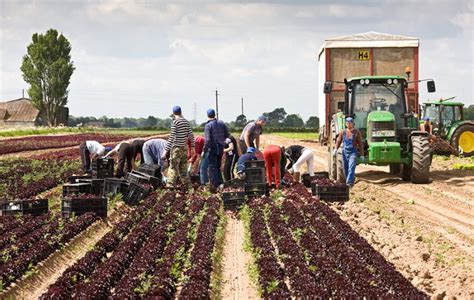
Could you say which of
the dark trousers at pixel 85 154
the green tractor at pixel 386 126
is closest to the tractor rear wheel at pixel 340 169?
the green tractor at pixel 386 126

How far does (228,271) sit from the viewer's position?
8938mm

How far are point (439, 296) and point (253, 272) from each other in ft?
6.99

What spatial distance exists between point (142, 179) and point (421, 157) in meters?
5.60

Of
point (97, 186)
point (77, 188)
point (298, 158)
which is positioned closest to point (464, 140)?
point (298, 158)

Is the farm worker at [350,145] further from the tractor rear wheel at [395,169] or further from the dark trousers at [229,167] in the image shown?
the tractor rear wheel at [395,169]

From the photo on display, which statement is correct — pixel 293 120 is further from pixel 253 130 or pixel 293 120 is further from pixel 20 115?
pixel 253 130

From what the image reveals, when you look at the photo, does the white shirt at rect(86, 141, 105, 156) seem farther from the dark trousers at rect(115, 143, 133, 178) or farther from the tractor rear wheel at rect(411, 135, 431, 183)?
the tractor rear wheel at rect(411, 135, 431, 183)

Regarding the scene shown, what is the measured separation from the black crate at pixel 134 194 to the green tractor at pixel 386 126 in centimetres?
430

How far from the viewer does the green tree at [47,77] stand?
70562 mm

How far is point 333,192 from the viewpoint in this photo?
13.8m

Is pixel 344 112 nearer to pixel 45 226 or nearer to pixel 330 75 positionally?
pixel 330 75

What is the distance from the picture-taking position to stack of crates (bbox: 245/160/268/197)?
45.2ft

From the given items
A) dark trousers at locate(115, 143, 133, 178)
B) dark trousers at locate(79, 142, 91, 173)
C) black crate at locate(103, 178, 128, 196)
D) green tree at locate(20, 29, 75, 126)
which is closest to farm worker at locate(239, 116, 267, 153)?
black crate at locate(103, 178, 128, 196)

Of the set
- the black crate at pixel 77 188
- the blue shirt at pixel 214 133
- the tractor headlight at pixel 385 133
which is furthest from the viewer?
the tractor headlight at pixel 385 133
